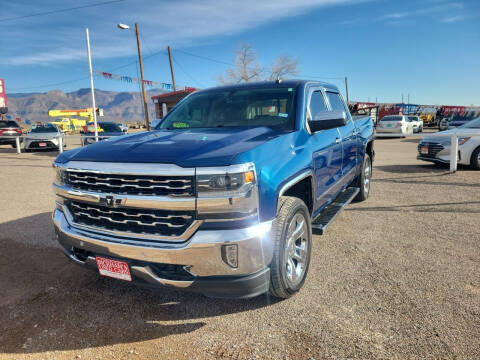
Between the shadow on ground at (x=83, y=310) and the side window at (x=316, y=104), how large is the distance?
202 cm

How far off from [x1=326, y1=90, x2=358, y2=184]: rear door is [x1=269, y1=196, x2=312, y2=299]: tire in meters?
1.76

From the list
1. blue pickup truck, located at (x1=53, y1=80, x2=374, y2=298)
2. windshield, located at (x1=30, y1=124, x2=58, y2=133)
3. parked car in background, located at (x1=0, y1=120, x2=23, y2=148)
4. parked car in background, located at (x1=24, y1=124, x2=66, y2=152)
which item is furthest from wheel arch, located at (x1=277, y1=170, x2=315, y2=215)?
parked car in background, located at (x1=0, y1=120, x2=23, y2=148)

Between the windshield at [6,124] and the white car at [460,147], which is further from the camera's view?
the windshield at [6,124]

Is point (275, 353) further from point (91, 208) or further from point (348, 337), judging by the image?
point (91, 208)

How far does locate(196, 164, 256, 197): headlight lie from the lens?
7.31 feet

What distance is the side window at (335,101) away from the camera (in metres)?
4.64

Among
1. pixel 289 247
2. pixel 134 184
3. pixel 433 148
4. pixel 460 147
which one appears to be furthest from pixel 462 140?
pixel 134 184

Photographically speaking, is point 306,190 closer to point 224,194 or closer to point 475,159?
point 224,194

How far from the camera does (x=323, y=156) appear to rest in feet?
11.7

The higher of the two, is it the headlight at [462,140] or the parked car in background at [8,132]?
the parked car in background at [8,132]

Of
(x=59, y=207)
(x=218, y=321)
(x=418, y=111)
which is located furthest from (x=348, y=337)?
(x=418, y=111)

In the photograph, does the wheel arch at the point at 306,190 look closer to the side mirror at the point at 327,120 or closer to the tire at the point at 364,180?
the side mirror at the point at 327,120

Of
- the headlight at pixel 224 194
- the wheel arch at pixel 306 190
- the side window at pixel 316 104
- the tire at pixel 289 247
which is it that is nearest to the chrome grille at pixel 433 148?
the side window at pixel 316 104

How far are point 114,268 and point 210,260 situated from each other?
806mm
